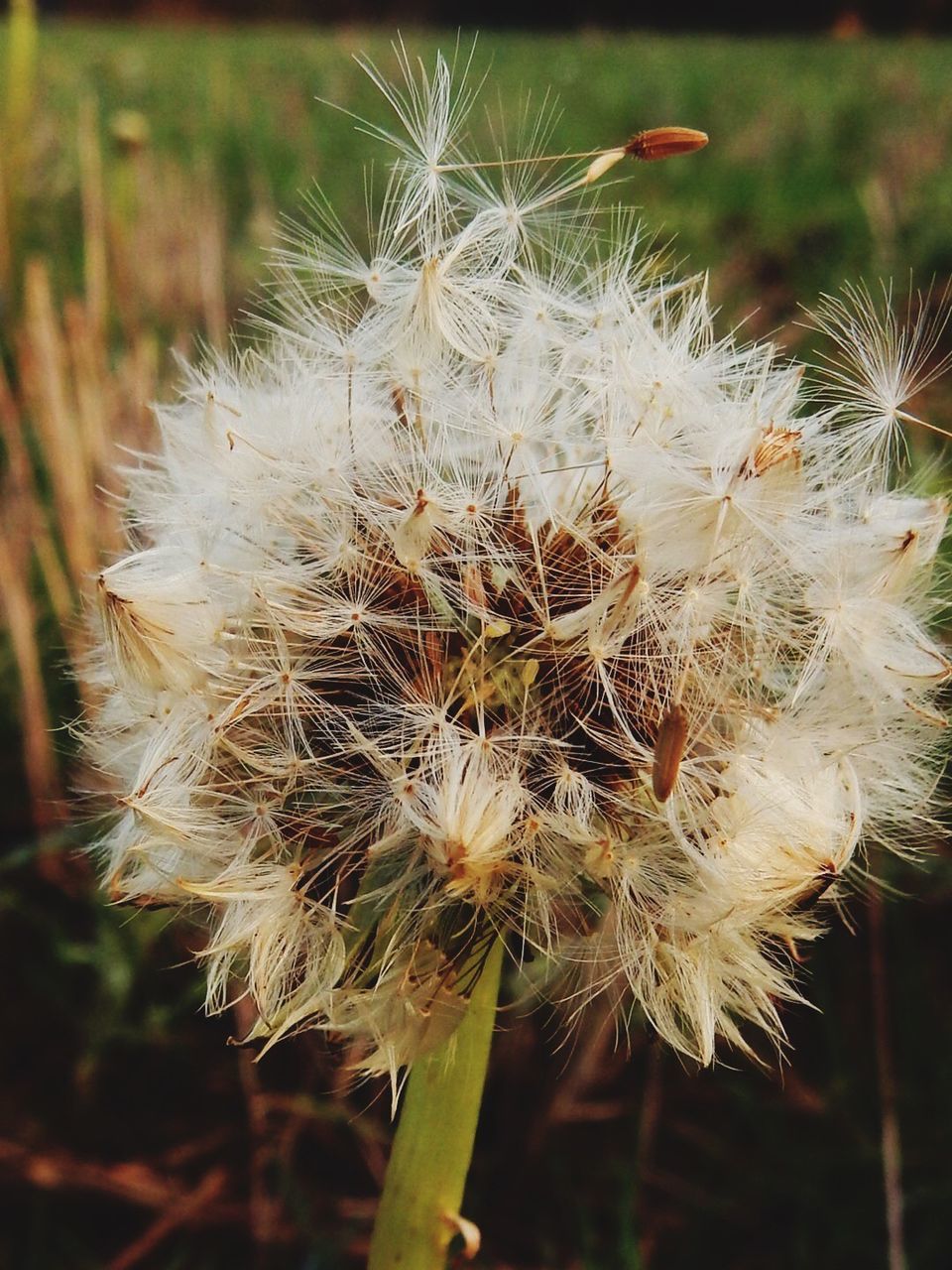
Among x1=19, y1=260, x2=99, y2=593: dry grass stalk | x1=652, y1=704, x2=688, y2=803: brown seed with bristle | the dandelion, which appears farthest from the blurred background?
x1=652, y1=704, x2=688, y2=803: brown seed with bristle

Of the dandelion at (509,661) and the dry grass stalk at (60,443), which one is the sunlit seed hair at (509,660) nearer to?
the dandelion at (509,661)

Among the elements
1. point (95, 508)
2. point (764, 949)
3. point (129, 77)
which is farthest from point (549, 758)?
point (129, 77)

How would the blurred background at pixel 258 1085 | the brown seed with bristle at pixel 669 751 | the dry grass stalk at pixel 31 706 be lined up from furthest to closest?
the dry grass stalk at pixel 31 706 → the blurred background at pixel 258 1085 → the brown seed with bristle at pixel 669 751

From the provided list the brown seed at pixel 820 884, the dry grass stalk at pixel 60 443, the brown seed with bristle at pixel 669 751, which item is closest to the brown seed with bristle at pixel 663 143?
the brown seed with bristle at pixel 669 751

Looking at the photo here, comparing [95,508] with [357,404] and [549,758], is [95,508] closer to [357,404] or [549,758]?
[357,404]

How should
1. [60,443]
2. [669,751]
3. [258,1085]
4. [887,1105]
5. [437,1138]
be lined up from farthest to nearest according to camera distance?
[60,443] → [258,1085] → [887,1105] → [437,1138] → [669,751]

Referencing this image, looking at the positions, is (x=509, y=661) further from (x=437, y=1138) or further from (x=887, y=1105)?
(x=887, y=1105)

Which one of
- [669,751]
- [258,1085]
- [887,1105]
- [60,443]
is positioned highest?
[669,751]

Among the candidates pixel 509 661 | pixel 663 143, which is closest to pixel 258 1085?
pixel 509 661
